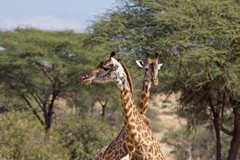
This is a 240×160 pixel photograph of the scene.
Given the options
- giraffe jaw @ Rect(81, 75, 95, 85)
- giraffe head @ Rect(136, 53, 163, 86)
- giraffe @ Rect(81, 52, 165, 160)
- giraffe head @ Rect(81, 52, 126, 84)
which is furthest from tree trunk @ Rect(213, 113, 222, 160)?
giraffe jaw @ Rect(81, 75, 95, 85)

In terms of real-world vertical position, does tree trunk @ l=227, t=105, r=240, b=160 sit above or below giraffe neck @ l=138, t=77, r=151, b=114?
below

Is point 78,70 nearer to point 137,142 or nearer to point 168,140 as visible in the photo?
point 168,140

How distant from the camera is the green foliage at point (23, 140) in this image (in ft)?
42.1

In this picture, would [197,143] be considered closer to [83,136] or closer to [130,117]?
[83,136]

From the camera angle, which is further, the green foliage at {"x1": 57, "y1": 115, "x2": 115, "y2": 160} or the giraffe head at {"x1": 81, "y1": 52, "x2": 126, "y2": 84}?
the green foliage at {"x1": 57, "y1": 115, "x2": 115, "y2": 160}

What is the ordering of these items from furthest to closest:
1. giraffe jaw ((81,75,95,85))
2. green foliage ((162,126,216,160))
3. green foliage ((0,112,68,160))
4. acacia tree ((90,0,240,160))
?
green foliage ((162,126,216,160)) → acacia tree ((90,0,240,160)) → green foliage ((0,112,68,160)) → giraffe jaw ((81,75,95,85))

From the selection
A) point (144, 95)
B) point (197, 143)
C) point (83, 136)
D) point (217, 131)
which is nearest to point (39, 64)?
point (83, 136)

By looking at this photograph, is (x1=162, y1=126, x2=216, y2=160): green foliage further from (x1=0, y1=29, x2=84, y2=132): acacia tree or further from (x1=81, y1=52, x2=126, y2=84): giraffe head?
(x1=81, y1=52, x2=126, y2=84): giraffe head

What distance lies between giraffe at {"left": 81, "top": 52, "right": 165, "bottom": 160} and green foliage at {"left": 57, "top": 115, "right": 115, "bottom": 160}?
8.01 metres

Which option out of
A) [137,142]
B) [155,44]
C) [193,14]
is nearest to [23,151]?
[155,44]

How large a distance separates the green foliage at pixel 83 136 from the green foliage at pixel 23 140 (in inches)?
49.6

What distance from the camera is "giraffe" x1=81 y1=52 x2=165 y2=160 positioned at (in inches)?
257

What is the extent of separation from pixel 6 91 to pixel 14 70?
0.99 meters

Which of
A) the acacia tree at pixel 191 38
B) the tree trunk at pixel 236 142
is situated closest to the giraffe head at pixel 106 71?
the acacia tree at pixel 191 38
